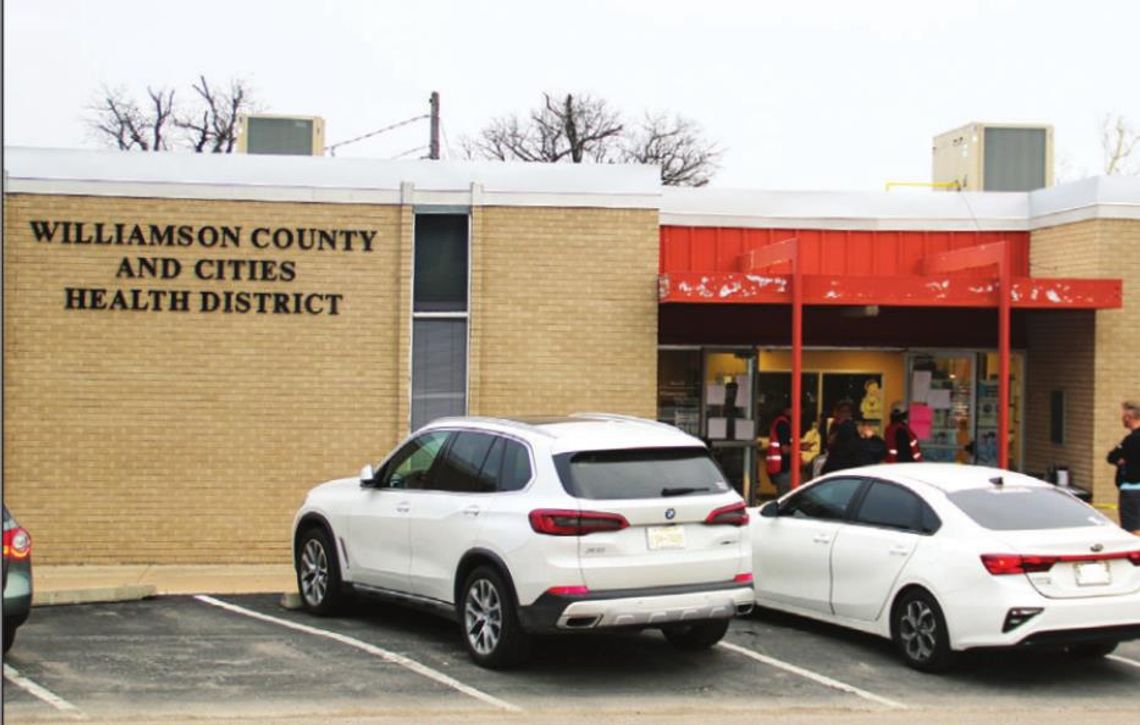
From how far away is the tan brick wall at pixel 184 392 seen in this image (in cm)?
1442

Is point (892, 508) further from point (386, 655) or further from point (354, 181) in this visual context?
point (354, 181)

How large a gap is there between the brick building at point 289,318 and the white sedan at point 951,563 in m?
4.18

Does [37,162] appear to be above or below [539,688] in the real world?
above

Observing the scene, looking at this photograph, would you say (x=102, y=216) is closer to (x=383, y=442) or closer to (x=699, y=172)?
(x=383, y=442)

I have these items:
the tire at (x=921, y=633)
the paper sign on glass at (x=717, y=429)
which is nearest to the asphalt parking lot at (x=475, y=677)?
the tire at (x=921, y=633)

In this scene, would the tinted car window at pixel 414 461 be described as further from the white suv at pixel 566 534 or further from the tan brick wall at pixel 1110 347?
the tan brick wall at pixel 1110 347

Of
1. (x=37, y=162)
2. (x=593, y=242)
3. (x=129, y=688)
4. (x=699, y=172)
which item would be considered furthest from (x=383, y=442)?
(x=699, y=172)

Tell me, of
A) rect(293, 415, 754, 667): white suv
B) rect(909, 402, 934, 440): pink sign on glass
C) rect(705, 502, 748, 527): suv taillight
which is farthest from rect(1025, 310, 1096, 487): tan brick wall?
rect(705, 502, 748, 527): suv taillight

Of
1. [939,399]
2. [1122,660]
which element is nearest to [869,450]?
[939,399]

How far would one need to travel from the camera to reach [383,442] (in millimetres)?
14828

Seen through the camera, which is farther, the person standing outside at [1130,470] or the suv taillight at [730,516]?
the person standing outside at [1130,470]

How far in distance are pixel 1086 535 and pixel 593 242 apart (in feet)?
22.9

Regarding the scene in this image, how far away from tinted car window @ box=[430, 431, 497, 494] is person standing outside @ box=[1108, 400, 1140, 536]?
21.4ft

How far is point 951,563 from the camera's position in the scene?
928 centimetres
